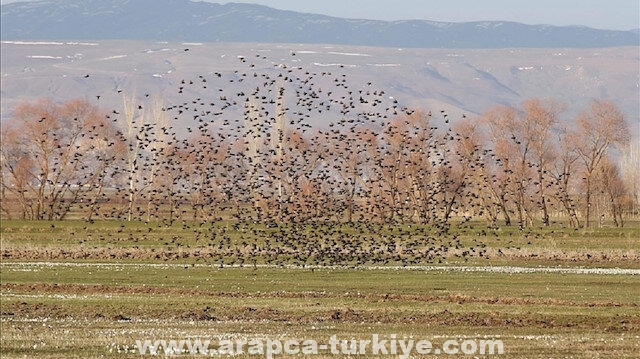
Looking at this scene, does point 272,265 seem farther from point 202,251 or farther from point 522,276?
point 522,276

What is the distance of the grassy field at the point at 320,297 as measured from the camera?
26.8 m

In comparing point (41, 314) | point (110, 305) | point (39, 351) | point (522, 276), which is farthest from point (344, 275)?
point (39, 351)

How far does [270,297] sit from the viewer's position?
130ft

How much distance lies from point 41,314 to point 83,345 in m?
8.84

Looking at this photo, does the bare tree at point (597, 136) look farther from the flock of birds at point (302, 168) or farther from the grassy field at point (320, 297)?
the grassy field at point (320, 297)

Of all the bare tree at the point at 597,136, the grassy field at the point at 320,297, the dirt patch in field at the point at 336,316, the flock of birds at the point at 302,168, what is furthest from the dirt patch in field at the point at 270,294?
the bare tree at the point at 597,136

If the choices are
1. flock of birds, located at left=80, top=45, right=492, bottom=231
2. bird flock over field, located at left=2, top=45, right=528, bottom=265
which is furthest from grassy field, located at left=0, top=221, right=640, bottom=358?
flock of birds, located at left=80, top=45, right=492, bottom=231

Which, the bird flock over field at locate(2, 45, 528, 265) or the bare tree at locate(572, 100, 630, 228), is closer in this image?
the bird flock over field at locate(2, 45, 528, 265)

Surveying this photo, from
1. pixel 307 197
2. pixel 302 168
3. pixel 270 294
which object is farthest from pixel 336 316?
pixel 302 168

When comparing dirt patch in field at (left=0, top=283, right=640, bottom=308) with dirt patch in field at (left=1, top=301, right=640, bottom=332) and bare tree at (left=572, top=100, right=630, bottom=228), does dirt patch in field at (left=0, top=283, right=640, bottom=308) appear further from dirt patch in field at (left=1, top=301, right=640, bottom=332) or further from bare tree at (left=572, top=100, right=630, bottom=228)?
bare tree at (left=572, top=100, right=630, bottom=228)

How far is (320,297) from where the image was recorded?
39.5 meters

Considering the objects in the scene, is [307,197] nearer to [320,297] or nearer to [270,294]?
[270,294]

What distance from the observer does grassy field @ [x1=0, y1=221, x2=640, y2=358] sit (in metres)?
26.8

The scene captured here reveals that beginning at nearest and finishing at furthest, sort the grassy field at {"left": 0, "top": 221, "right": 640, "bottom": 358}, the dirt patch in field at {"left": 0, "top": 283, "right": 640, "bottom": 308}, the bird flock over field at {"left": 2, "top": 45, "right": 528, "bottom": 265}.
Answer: the grassy field at {"left": 0, "top": 221, "right": 640, "bottom": 358}, the dirt patch in field at {"left": 0, "top": 283, "right": 640, "bottom": 308}, the bird flock over field at {"left": 2, "top": 45, "right": 528, "bottom": 265}
